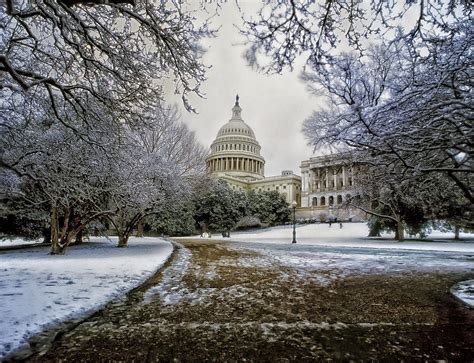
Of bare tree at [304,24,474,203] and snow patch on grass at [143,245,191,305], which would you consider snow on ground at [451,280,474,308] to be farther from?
snow patch on grass at [143,245,191,305]

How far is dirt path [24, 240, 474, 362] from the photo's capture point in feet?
10.5

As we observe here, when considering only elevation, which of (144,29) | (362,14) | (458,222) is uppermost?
(144,29)

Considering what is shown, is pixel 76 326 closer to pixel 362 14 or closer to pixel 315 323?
pixel 315 323

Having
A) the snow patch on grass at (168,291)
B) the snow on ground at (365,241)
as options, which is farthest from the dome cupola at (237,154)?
the snow patch on grass at (168,291)

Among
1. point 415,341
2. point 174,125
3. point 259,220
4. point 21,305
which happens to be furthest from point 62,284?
point 259,220

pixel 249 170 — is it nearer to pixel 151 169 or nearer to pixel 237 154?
pixel 237 154

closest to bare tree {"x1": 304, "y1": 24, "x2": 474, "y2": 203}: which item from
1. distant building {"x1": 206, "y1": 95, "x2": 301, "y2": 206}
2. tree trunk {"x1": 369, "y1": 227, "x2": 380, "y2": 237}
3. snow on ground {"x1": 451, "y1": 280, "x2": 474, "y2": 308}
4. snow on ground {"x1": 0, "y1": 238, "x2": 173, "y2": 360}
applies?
snow on ground {"x1": 451, "y1": 280, "x2": 474, "y2": 308}

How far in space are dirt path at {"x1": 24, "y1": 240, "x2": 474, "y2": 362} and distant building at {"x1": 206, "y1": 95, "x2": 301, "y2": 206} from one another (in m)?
83.5

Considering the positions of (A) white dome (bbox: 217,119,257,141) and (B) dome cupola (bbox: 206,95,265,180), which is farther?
(A) white dome (bbox: 217,119,257,141)

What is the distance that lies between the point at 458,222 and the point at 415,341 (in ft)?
80.4

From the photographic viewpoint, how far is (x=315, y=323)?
4191 mm

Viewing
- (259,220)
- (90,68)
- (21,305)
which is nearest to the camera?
(21,305)

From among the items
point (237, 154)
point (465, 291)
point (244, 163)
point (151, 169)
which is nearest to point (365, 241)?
point (151, 169)

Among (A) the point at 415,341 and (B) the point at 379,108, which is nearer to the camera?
(A) the point at 415,341
